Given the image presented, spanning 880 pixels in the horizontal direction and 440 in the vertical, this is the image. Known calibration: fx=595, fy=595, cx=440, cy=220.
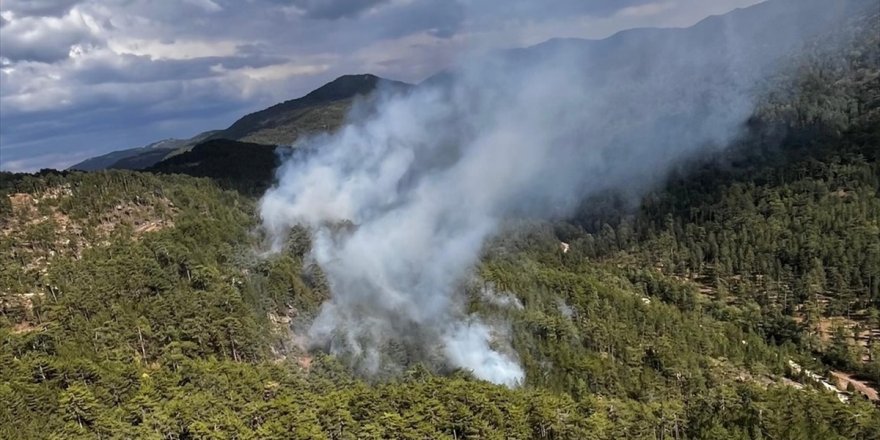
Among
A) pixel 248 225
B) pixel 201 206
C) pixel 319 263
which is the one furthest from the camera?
pixel 201 206

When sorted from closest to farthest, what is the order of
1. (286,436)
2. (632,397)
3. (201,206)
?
(286,436), (632,397), (201,206)

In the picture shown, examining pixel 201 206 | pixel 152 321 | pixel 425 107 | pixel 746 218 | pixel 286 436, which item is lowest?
pixel 746 218

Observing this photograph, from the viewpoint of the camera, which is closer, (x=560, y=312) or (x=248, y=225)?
(x=560, y=312)

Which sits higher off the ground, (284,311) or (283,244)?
(283,244)

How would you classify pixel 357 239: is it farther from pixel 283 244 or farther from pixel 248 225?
pixel 248 225

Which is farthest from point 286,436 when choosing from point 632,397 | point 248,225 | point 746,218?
point 746,218

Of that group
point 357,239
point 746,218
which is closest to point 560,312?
point 357,239

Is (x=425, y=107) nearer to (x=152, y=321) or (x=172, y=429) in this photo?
(x=152, y=321)
